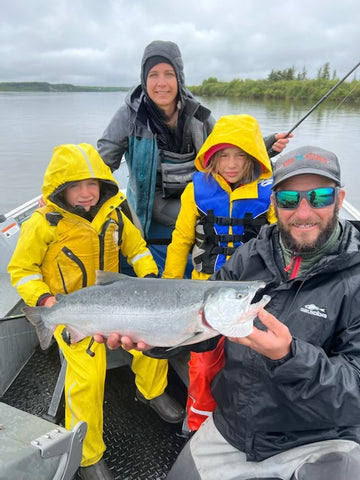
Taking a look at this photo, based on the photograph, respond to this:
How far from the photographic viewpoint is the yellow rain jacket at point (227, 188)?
119 inches

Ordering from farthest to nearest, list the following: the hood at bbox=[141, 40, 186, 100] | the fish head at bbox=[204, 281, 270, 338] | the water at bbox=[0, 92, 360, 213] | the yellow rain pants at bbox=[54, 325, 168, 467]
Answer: the water at bbox=[0, 92, 360, 213], the hood at bbox=[141, 40, 186, 100], the yellow rain pants at bbox=[54, 325, 168, 467], the fish head at bbox=[204, 281, 270, 338]

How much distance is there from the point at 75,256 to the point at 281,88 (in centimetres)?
4540

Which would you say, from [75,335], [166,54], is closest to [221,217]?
[75,335]

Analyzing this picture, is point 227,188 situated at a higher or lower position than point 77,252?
higher

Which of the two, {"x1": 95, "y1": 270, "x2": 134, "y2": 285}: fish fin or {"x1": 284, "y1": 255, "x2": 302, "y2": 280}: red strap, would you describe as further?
{"x1": 95, "y1": 270, "x2": 134, "y2": 285}: fish fin

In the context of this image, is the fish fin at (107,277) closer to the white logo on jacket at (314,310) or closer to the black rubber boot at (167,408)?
the white logo on jacket at (314,310)

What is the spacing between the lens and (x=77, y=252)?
9.72ft

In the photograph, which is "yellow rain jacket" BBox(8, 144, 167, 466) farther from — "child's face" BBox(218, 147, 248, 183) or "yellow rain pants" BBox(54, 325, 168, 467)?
"child's face" BBox(218, 147, 248, 183)

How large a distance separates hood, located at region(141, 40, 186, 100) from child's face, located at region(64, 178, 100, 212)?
4.30 ft

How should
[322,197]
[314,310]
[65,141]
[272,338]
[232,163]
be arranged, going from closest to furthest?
[272,338], [314,310], [322,197], [232,163], [65,141]

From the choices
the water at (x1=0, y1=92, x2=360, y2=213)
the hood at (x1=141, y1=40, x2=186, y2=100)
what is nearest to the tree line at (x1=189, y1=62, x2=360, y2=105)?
the water at (x1=0, y1=92, x2=360, y2=213)

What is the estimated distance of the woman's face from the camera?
3602 millimetres

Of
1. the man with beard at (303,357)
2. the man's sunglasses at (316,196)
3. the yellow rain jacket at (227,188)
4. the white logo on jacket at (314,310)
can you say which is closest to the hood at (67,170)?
the yellow rain jacket at (227,188)

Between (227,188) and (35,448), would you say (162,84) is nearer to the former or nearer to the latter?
(227,188)
